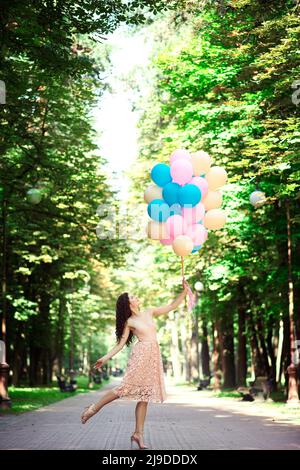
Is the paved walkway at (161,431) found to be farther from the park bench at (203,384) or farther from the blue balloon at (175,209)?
the park bench at (203,384)

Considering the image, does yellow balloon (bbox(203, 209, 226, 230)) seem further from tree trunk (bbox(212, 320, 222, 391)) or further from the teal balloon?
tree trunk (bbox(212, 320, 222, 391))

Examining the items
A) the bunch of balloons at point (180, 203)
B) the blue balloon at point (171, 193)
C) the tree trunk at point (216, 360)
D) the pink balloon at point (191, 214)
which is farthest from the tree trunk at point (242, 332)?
the blue balloon at point (171, 193)

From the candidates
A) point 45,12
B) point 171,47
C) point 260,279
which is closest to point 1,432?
point 45,12

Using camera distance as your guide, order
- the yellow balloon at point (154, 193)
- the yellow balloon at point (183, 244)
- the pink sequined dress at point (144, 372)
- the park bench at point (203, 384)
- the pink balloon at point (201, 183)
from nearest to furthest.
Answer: the pink sequined dress at point (144, 372)
the yellow balloon at point (183, 244)
the pink balloon at point (201, 183)
the yellow balloon at point (154, 193)
the park bench at point (203, 384)

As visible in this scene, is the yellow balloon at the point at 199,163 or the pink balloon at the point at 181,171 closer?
the pink balloon at the point at 181,171

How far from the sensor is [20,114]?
2202 cm

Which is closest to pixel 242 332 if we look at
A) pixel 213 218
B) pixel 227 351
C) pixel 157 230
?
pixel 227 351

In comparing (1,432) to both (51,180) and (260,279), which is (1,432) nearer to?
(51,180)

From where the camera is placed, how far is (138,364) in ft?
36.1

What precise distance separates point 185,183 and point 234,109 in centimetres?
1144

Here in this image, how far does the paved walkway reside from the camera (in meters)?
11.6

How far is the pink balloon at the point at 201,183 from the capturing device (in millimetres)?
12258

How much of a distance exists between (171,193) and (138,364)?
2.56 metres
